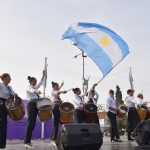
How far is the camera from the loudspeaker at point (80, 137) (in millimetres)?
7109

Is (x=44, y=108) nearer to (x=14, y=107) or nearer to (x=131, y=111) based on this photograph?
(x=14, y=107)

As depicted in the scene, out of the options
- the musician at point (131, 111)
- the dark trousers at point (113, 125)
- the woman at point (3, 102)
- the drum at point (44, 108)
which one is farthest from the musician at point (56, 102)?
the musician at point (131, 111)

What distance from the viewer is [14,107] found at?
28.8 feet

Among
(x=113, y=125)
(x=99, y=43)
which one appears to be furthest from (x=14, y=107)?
(x=99, y=43)

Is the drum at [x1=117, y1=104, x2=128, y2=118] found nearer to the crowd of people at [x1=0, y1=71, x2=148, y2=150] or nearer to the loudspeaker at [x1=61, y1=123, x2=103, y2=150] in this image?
the crowd of people at [x1=0, y1=71, x2=148, y2=150]

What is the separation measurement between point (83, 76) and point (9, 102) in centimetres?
2663

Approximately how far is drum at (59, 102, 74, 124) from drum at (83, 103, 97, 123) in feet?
2.34

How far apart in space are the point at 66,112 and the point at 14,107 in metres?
2.21

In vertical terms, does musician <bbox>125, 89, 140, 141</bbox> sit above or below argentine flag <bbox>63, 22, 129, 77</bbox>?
below

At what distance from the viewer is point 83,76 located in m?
35.1

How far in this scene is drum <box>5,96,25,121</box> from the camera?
8.56 m

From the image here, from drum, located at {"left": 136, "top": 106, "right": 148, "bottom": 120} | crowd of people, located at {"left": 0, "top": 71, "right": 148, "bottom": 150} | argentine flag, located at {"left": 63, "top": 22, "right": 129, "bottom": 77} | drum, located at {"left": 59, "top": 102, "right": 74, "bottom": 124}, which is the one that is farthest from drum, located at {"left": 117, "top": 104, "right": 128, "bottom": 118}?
drum, located at {"left": 59, "top": 102, "right": 74, "bottom": 124}

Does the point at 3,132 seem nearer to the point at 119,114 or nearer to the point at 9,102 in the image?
the point at 9,102

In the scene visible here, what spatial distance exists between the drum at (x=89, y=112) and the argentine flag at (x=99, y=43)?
2.60m
